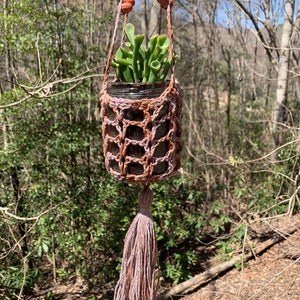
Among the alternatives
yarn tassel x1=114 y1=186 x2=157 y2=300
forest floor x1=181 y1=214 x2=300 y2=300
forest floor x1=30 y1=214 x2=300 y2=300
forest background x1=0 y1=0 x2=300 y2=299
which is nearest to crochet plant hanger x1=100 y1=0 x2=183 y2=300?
yarn tassel x1=114 y1=186 x2=157 y2=300

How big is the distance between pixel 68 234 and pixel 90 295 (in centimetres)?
69

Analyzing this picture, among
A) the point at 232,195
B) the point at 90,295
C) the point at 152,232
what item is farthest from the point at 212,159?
the point at 152,232

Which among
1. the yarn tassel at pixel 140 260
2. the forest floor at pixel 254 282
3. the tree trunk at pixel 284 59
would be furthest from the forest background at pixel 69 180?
the yarn tassel at pixel 140 260

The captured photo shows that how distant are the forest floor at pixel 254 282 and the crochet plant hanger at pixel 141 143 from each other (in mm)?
2253

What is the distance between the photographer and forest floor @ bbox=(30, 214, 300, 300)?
320cm

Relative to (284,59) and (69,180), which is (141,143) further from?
(284,59)

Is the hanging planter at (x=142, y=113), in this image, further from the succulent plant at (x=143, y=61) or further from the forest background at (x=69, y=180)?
the forest background at (x=69, y=180)

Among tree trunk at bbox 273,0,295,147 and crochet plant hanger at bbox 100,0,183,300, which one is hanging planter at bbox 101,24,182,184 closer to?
crochet plant hanger at bbox 100,0,183,300

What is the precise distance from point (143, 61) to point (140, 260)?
60cm

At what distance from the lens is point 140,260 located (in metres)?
1.15

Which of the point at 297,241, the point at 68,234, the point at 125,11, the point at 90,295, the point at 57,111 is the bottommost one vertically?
the point at 90,295

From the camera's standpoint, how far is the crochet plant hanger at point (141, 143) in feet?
3.53

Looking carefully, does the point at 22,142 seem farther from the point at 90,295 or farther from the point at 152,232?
the point at 152,232

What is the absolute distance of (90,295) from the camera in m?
3.54
